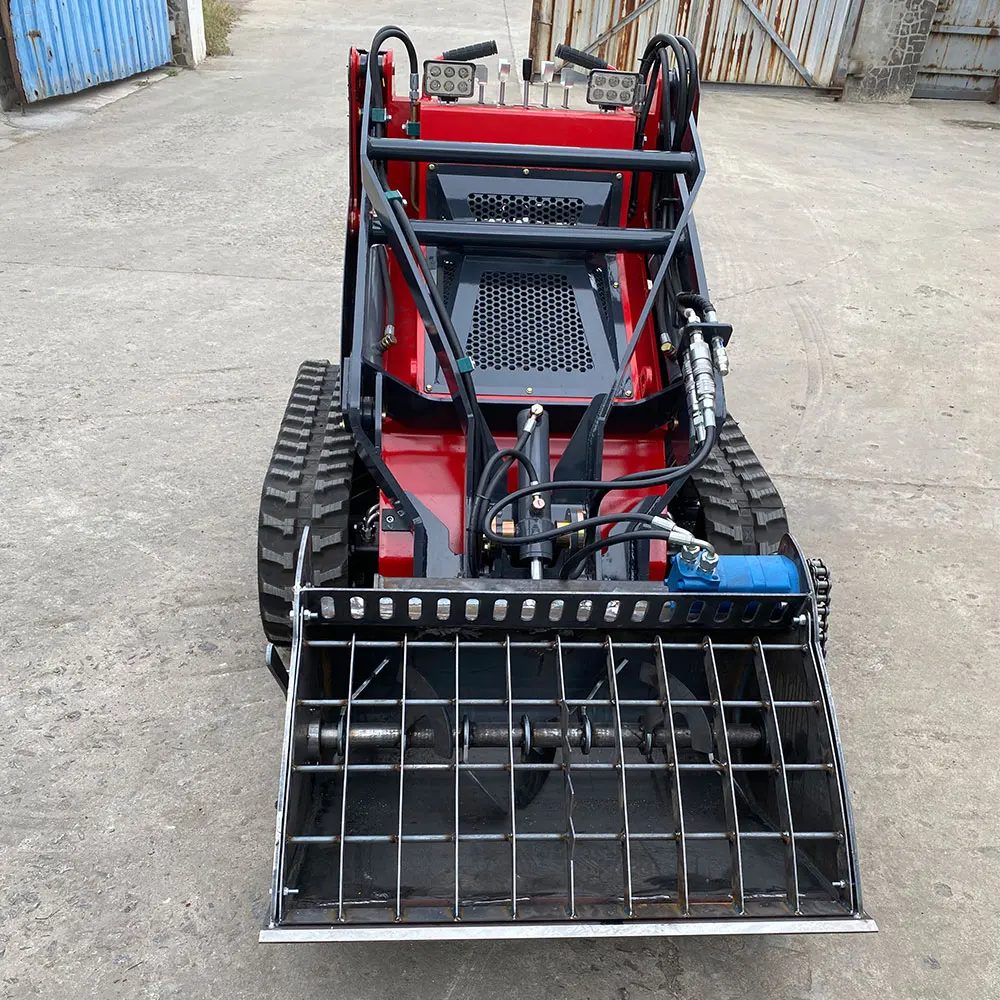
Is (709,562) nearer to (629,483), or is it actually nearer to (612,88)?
(629,483)

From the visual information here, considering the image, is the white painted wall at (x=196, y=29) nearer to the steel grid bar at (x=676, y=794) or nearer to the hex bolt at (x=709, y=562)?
the hex bolt at (x=709, y=562)

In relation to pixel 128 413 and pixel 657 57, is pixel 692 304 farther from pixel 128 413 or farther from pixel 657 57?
pixel 128 413

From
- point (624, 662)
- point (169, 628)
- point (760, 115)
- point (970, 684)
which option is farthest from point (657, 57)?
point (760, 115)

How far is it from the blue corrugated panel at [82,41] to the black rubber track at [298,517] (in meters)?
9.01

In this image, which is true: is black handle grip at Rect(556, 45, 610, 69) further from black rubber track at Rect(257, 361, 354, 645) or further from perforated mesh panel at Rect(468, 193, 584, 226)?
black rubber track at Rect(257, 361, 354, 645)

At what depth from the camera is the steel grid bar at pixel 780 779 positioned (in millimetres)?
2076

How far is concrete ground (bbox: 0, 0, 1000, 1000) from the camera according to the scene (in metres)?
2.36

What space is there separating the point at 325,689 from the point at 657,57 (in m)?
2.79

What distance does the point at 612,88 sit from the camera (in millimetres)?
3723

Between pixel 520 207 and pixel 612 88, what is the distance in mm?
734

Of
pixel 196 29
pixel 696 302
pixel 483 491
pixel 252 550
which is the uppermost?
pixel 696 302

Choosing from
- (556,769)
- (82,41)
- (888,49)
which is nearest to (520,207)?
(556,769)

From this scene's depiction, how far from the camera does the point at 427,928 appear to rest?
196 centimetres

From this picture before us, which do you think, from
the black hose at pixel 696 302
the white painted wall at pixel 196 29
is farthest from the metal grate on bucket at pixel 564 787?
the white painted wall at pixel 196 29
